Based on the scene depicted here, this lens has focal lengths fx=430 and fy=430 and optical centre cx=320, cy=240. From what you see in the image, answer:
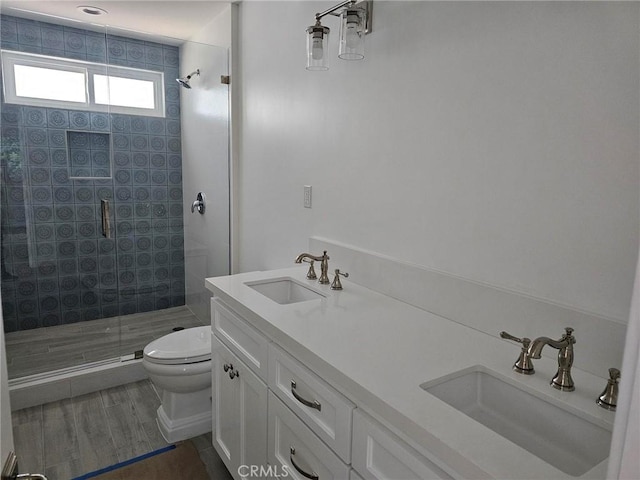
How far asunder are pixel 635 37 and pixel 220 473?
2.15 metres

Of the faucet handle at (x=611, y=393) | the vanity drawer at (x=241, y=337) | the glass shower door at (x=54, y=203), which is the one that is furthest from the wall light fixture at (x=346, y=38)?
the glass shower door at (x=54, y=203)

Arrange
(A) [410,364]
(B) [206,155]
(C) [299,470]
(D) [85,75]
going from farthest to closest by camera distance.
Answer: (B) [206,155] → (D) [85,75] → (C) [299,470] → (A) [410,364]

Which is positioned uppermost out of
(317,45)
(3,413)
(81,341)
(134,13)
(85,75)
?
(134,13)

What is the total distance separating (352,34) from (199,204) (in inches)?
82.3

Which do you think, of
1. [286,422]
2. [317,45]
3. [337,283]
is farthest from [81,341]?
[317,45]

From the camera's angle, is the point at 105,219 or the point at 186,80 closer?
the point at 105,219

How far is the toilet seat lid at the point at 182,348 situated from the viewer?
215 centimetres

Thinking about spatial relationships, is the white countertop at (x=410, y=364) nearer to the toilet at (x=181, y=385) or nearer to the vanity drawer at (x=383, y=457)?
the vanity drawer at (x=383, y=457)

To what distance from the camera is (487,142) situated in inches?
52.4

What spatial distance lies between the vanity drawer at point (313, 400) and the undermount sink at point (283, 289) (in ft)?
1.73

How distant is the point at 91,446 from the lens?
6.96 feet

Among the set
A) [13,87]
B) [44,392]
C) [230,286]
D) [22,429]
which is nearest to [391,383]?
[230,286]

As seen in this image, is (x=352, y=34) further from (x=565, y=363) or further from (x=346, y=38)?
(x=565, y=363)

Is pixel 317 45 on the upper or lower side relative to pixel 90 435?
upper
